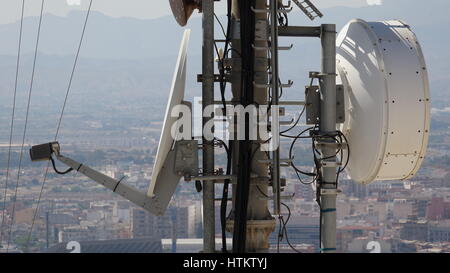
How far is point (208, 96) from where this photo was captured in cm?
927

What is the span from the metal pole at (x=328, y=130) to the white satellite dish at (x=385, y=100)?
242 millimetres

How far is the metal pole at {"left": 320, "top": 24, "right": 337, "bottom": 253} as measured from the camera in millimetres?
9539

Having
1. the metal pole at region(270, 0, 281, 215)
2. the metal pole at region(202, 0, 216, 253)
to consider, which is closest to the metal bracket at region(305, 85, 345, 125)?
the metal pole at region(270, 0, 281, 215)

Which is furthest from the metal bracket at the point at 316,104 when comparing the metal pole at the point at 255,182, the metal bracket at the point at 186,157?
the metal bracket at the point at 186,157

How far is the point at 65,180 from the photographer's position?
70.3 m

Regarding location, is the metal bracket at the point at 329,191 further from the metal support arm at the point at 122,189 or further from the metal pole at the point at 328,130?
the metal support arm at the point at 122,189

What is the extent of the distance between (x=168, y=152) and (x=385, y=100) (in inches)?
86.0

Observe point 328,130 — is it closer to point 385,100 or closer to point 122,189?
point 385,100

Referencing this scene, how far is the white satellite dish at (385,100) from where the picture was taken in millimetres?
9141

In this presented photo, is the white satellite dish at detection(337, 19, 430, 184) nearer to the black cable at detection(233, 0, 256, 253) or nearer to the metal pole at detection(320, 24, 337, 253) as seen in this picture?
the metal pole at detection(320, 24, 337, 253)

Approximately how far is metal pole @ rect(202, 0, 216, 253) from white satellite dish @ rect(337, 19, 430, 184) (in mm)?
1490

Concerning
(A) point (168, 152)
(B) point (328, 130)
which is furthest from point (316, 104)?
(A) point (168, 152)
